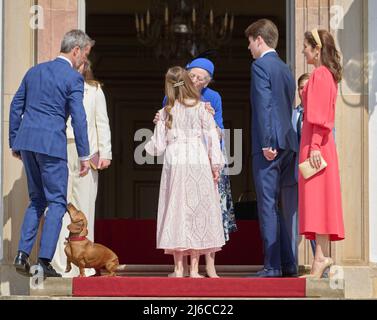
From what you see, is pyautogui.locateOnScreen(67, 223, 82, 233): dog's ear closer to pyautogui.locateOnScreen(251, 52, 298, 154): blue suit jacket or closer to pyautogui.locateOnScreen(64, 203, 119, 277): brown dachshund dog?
pyautogui.locateOnScreen(64, 203, 119, 277): brown dachshund dog

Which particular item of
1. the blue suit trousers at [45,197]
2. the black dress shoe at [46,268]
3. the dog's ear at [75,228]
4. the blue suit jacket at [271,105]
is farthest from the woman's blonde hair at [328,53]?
the black dress shoe at [46,268]

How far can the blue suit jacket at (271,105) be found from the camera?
11.3 metres

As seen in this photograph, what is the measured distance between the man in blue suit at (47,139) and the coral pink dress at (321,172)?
4.86ft

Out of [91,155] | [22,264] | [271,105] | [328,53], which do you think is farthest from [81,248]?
[328,53]

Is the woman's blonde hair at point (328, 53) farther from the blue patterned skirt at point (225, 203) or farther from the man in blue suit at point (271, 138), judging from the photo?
the blue patterned skirt at point (225, 203)

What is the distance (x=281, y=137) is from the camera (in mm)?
11336

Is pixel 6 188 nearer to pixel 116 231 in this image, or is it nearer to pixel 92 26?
pixel 116 231

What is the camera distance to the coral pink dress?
10.8 metres

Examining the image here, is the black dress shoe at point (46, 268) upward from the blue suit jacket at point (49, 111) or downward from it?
downward

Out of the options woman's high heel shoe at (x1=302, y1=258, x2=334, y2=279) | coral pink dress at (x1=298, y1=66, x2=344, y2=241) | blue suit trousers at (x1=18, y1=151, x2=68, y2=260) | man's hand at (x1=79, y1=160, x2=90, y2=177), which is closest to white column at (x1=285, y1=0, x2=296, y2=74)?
coral pink dress at (x1=298, y1=66, x2=344, y2=241)

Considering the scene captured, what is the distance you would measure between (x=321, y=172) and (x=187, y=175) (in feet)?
3.01

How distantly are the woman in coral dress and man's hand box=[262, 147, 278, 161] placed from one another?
34cm
